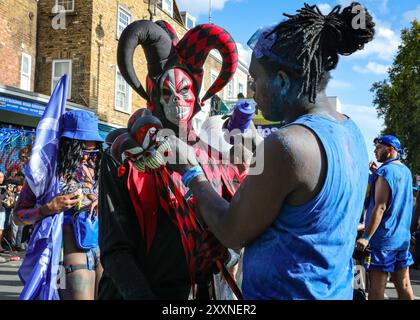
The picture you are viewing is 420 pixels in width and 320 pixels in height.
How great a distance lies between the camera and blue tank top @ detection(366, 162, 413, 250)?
178 inches

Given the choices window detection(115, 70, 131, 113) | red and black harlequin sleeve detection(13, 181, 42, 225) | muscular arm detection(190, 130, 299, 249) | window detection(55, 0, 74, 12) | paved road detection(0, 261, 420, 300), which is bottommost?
paved road detection(0, 261, 420, 300)

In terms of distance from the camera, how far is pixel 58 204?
3.12 m

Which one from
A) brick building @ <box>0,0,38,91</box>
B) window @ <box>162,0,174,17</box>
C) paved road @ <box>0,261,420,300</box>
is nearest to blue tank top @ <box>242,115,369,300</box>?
paved road @ <box>0,261,420,300</box>

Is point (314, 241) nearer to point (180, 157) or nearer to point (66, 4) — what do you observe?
point (180, 157)

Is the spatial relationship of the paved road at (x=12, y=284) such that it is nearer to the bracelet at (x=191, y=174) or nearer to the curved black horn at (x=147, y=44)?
the curved black horn at (x=147, y=44)

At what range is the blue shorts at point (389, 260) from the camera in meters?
4.47

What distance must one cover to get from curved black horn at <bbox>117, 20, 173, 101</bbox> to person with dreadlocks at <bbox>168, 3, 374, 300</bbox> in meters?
0.57

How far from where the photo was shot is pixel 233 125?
2.24 metres

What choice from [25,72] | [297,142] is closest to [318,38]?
[297,142]

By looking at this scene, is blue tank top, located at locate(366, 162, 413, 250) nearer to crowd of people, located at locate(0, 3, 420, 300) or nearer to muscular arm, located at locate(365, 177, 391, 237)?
muscular arm, located at locate(365, 177, 391, 237)

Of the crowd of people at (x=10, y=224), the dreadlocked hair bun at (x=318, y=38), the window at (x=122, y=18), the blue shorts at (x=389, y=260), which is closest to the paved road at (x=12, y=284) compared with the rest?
the crowd of people at (x=10, y=224)

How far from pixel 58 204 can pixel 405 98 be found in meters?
28.6

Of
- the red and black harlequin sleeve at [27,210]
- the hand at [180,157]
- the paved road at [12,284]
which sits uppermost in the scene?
the hand at [180,157]

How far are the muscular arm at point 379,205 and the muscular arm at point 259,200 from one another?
3.36 m
